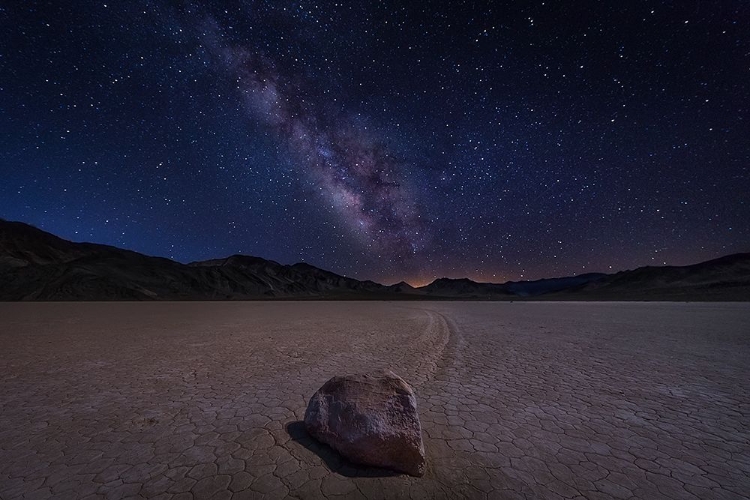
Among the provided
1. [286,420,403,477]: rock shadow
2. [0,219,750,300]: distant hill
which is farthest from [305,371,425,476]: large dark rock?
[0,219,750,300]: distant hill

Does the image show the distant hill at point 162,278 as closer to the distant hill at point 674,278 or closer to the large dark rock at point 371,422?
the distant hill at point 674,278

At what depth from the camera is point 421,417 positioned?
4449 mm

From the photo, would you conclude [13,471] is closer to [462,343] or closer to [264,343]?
[264,343]

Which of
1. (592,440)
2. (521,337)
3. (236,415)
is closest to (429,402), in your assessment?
(592,440)

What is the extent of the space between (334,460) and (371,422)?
2.09ft

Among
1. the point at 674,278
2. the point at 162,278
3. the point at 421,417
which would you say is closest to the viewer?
the point at 421,417

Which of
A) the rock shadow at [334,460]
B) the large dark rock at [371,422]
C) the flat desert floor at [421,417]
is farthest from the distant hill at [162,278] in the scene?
the large dark rock at [371,422]

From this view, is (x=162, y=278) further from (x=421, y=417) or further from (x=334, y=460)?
(x=334, y=460)

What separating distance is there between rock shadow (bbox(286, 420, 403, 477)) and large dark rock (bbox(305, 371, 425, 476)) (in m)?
0.06

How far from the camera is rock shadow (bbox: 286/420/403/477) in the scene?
10.1 ft

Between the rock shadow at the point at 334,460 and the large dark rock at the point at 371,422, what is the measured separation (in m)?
0.06

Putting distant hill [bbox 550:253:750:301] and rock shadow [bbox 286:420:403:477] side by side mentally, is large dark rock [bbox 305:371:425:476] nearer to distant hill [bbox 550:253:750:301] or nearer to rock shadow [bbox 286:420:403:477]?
rock shadow [bbox 286:420:403:477]

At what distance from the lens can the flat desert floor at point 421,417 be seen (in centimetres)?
295

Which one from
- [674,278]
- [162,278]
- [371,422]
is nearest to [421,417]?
[371,422]
